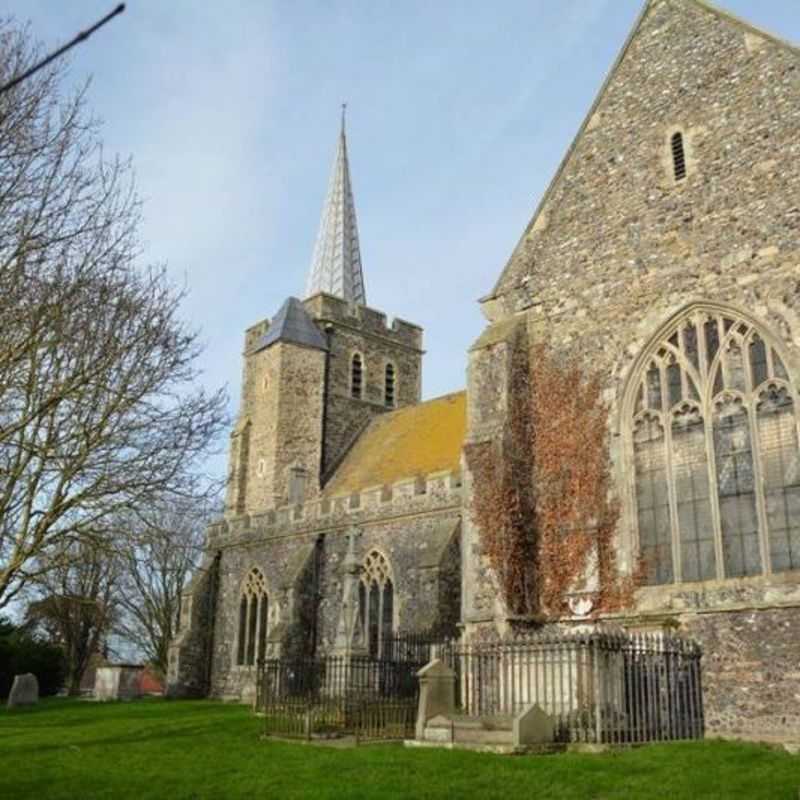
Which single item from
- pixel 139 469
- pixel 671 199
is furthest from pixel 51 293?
pixel 671 199

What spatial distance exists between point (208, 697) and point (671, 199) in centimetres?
1945

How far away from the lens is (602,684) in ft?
39.1

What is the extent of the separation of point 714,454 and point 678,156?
516 centimetres

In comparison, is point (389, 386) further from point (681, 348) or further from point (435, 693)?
point (435, 693)

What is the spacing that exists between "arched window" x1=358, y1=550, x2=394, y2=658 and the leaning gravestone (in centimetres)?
1052

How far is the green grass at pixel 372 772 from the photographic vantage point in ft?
28.0

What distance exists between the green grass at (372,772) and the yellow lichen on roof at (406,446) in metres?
12.9

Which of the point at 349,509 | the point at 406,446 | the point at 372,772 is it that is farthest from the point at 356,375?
the point at 372,772

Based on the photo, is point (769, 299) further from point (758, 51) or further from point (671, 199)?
point (758, 51)

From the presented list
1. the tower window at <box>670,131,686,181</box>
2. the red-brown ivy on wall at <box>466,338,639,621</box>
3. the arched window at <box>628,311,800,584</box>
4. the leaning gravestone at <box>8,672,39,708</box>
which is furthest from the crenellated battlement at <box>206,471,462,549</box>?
the tower window at <box>670,131,686,181</box>

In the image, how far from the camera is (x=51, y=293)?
40.2 ft

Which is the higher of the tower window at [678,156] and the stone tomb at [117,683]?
the tower window at [678,156]

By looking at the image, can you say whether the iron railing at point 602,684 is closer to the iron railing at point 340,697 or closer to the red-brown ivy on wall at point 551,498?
the iron railing at point 340,697

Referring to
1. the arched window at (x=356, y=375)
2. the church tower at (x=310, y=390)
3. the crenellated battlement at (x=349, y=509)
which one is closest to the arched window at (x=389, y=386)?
the church tower at (x=310, y=390)
